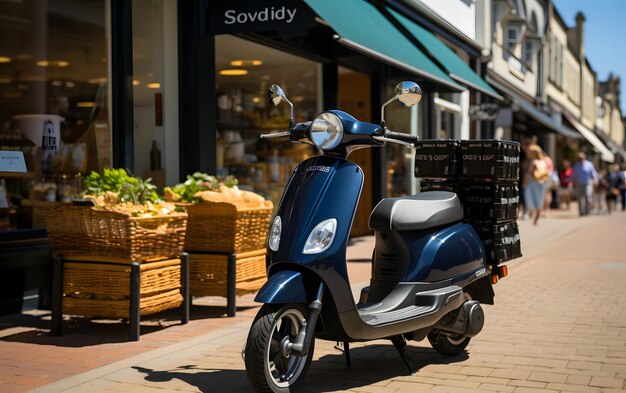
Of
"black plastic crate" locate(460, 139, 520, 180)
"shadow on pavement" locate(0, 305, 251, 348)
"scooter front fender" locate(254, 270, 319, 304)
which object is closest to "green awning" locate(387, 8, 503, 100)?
"shadow on pavement" locate(0, 305, 251, 348)

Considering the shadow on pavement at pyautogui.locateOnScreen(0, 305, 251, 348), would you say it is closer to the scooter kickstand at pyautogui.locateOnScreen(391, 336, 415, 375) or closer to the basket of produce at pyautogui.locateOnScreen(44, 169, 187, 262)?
the basket of produce at pyautogui.locateOnScreen(44, 169, 187, 262)

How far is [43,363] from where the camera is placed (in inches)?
205

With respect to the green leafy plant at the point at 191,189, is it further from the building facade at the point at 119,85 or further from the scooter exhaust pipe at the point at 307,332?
the scooter exhaust pipe at the point at 307,332

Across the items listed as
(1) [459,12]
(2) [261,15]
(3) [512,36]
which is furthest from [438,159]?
(3) [512,36]

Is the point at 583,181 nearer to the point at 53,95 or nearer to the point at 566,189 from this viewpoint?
the point at 566,189

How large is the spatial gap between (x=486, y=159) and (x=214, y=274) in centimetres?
251

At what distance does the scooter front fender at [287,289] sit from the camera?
4105mm

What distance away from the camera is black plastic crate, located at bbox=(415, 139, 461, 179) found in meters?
5.56

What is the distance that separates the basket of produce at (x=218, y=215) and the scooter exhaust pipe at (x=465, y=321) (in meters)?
2.20

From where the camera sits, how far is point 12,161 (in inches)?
288

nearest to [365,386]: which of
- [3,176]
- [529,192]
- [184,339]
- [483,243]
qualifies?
[483,243]

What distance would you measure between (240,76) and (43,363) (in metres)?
6.19

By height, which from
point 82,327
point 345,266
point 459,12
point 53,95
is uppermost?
point 459,12

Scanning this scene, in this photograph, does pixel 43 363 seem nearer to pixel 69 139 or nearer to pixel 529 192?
pixel 69 139
